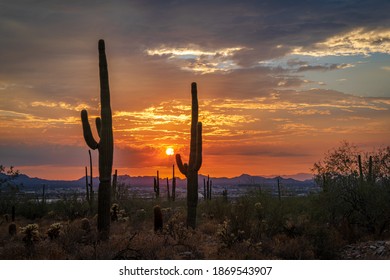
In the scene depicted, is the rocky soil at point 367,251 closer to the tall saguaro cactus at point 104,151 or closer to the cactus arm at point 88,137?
the tall saguaro cactus at point 104,151

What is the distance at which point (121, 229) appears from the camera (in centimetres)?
2147

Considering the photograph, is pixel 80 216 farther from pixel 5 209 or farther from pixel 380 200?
pixel 380 200

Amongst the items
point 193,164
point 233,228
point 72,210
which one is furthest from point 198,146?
point 72,210

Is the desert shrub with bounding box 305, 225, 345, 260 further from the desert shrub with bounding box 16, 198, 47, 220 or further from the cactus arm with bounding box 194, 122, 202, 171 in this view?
the desert shrub with bounding box 16, 198, 47, 220

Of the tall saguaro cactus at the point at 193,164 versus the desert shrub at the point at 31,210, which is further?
the desert shrub at the point at 31,210

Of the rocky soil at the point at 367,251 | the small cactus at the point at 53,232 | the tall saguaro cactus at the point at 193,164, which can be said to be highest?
the tall saguaro cactus at the point at 193,164

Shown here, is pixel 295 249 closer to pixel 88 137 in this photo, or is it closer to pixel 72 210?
pixel 88 137

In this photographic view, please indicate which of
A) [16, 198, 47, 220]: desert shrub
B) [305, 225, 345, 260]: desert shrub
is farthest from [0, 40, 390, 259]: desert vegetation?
[16, 198, 47, 220]: desert shrub

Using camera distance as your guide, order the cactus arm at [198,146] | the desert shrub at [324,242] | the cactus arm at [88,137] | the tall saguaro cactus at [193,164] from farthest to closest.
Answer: the tall saguaro cactus at [193,164] → the cactus arm at [198,146] → the cactus arm at [88,137] → the desert shrub at [324,242]

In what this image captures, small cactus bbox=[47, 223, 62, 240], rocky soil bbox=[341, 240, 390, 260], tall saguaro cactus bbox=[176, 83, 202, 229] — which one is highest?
tall saguaro cactus bbox=[176, 83, 202, 229]

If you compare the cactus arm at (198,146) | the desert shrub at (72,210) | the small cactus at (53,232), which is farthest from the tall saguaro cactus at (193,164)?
the desert shrub at (72,210)
